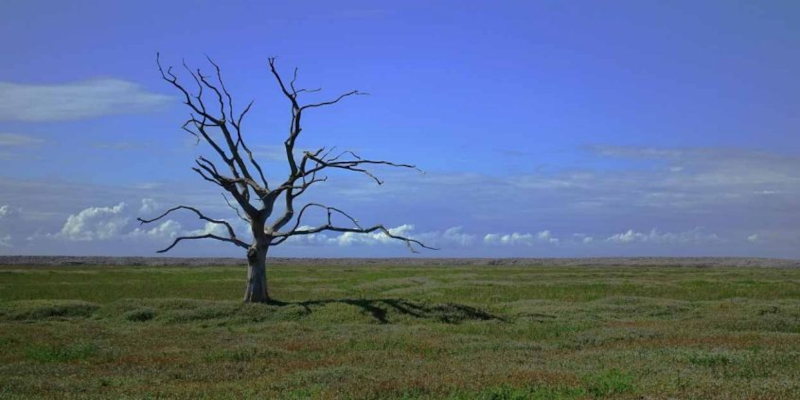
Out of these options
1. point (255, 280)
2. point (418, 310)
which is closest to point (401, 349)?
point (418, 310)

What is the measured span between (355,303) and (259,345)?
13.9m

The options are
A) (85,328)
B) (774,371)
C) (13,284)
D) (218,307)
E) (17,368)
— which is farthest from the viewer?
(13,284)

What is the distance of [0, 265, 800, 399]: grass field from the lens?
15547 millimetres

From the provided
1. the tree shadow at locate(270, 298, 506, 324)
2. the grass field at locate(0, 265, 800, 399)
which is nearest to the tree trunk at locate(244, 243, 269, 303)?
the grass field at locate(0, 265, 800, 399)

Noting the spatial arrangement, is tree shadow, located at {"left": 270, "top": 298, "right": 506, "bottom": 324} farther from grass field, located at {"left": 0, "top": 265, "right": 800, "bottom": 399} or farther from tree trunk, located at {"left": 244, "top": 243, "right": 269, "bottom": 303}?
tree trunk, located at {"left": 244, "top": 243, "right": 269, "bottom": 303}

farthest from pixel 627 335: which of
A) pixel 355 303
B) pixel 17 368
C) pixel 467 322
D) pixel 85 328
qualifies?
pixel 85 328

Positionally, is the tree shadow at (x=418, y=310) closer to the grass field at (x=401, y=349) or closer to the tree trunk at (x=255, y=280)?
the grass field at (x=401, y=349)

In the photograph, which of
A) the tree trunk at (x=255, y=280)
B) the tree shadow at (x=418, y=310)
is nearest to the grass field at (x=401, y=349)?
the tree shadow at (x=418, y=310)

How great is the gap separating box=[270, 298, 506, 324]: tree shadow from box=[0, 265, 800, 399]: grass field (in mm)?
A: 93

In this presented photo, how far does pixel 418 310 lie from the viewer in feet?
118

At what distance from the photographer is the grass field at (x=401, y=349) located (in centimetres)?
1555

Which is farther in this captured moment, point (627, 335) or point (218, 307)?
point (218, 307)

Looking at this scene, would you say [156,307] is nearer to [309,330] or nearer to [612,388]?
[309,330]

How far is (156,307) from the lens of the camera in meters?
36.9
